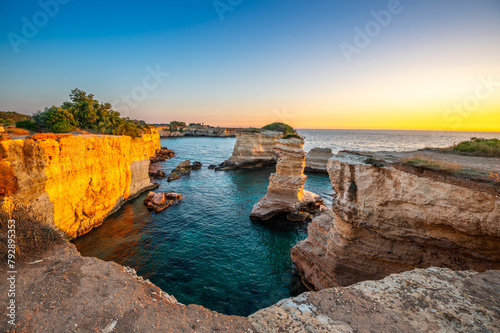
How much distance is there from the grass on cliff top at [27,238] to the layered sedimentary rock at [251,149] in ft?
112

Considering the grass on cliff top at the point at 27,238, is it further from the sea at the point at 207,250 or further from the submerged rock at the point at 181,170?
the submerged rock at the point at 181,170

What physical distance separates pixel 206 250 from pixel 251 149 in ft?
99.8

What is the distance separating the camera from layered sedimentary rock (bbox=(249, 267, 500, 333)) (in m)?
4.10

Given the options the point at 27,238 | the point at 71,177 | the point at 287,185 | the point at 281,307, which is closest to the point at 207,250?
the point at 27,238

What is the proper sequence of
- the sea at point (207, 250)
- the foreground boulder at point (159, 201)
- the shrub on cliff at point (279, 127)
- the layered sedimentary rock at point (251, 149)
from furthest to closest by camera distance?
the shrub on cliff at point (279, 127), the layered sedimentary rock at point (251, 149), the foreground boulder at point (159, 201), the sea at point (207, 250)

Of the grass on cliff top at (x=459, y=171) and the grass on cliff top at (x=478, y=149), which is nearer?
the grass on cliff top at (x=459, y=171)

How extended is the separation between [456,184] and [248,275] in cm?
1096

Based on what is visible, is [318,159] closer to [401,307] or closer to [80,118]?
[401,307]

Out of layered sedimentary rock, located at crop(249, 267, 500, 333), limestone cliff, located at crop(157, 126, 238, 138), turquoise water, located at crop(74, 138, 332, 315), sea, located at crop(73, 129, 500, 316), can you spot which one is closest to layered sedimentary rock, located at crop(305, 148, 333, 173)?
turquoise water, located at crop(74, 138, 332, 315)

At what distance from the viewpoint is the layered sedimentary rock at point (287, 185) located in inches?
769

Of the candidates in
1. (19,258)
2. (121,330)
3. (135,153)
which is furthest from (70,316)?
(135,153)

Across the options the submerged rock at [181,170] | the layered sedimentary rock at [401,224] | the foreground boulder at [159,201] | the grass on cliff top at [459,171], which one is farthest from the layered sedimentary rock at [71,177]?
the grass on cliff top at [459,171]

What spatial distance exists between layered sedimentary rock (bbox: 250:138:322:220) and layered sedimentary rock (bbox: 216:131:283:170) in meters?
22.1

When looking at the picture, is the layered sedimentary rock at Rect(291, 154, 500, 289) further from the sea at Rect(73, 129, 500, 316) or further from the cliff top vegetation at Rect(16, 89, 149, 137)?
the cliff top vegetation at Rect(16, 89, 149, 137)
